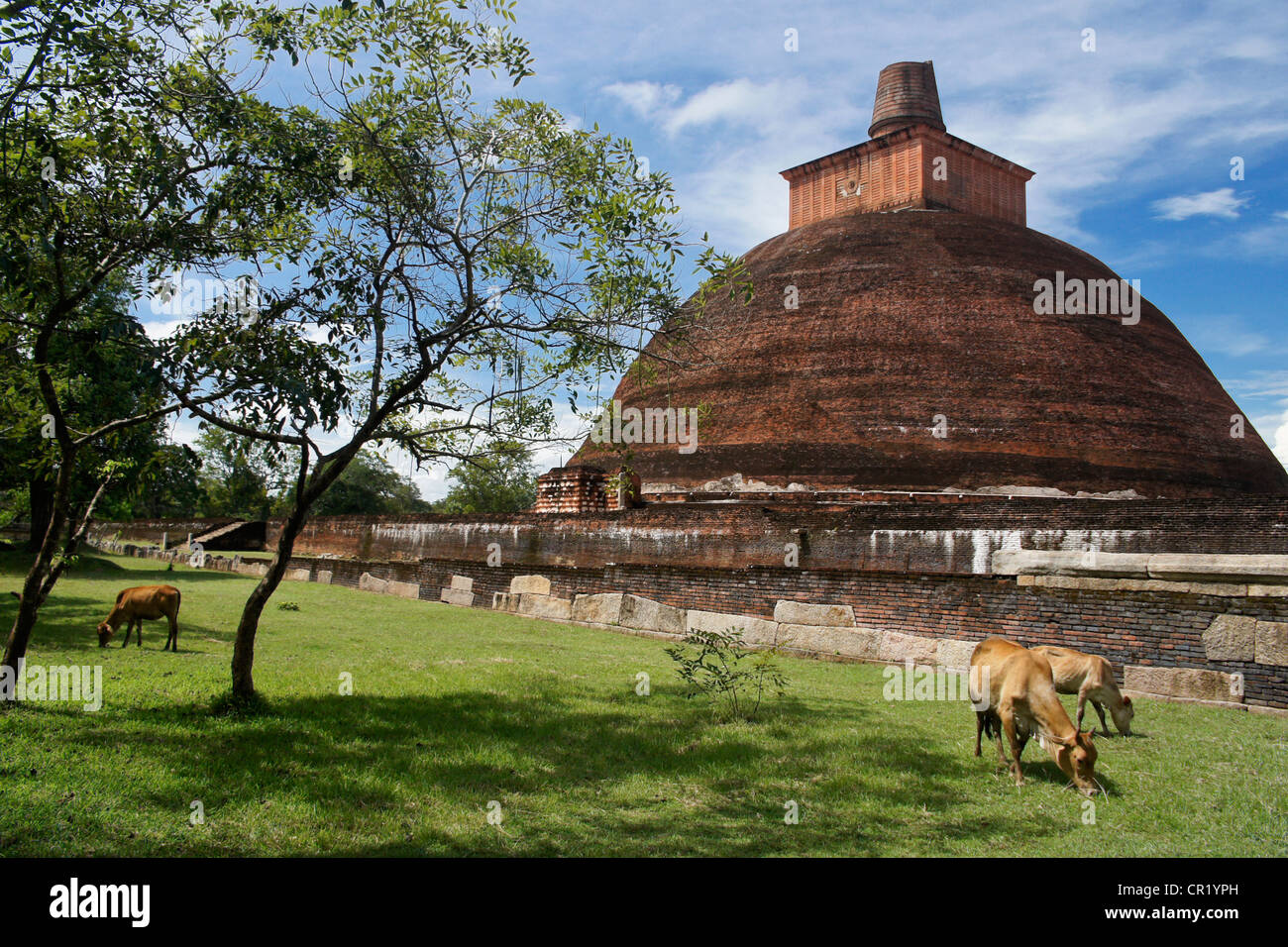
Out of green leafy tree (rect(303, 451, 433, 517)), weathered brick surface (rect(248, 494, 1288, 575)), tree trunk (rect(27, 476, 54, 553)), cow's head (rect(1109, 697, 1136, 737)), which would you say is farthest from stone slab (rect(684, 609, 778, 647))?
green leafy tree (rect(303, 451, 433, 517))

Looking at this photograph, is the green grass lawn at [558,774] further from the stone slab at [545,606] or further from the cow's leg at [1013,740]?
the stone slab at [545,606]

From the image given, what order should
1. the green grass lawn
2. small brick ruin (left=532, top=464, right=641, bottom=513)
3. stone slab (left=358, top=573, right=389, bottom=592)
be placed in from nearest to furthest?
the green grass lawn
small brick ruin (left=532, top=464, right=641, bottom=513)
stone slab (left=358, top=573, right=389, bottom=592)

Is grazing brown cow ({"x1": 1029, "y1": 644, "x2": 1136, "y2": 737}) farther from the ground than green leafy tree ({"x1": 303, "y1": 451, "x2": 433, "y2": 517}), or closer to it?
closer to it

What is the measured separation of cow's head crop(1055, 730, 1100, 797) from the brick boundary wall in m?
3.50

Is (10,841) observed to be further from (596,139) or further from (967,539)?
(967,539)

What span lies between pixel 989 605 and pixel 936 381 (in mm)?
9519

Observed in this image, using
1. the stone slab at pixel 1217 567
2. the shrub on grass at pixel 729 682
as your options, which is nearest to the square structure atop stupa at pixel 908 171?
the stone slab at pixel 1217 567

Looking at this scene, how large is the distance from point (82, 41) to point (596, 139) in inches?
134

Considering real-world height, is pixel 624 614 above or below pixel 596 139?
below

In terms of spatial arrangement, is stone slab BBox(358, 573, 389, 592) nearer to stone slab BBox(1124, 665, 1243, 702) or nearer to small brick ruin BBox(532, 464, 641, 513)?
small brick ruin BBox(532, 464, 641, 513)

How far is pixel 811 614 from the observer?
9.99 m

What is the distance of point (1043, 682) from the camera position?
4.62 meters

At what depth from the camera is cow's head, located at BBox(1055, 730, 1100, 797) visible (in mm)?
4410
